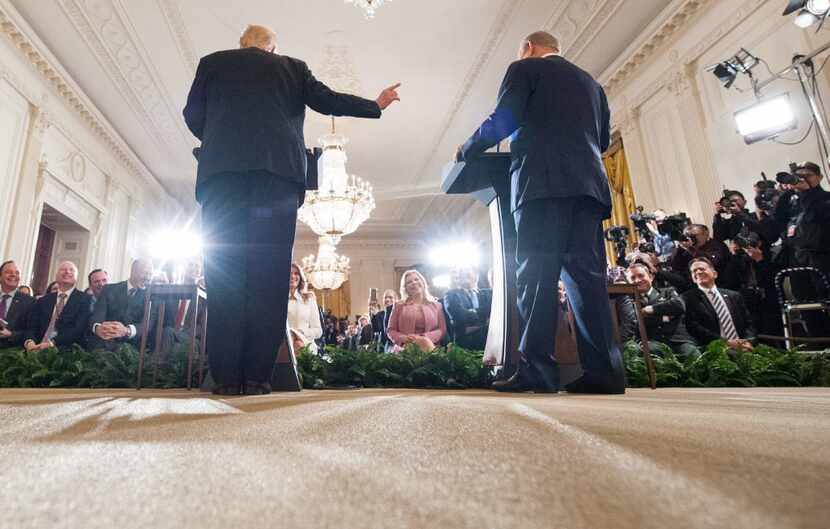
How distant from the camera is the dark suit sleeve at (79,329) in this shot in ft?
10.1

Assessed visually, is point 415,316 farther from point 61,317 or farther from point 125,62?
point 125,62

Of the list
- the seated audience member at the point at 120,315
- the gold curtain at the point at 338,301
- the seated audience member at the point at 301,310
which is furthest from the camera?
the gold curtain at the point at 338,301

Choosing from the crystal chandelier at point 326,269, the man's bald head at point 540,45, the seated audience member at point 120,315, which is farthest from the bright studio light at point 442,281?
the man's bald head at point 540,45

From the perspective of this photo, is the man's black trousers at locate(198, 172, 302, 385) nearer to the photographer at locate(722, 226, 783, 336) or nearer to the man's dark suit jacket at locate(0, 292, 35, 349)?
the man's dark suit jacket at locate(0, 292, 35, 349)

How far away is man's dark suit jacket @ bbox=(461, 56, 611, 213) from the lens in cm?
163

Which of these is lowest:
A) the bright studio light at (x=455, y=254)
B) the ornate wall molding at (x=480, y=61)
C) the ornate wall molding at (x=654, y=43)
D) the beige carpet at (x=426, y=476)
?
the beige carpet at (x=426, y=476)

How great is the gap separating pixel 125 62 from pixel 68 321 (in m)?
4.02

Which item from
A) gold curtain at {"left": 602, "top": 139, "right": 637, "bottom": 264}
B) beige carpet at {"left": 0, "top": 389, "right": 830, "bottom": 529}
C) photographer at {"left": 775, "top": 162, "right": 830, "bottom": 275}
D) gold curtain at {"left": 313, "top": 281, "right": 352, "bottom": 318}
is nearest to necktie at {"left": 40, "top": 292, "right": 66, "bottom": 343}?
beige carpet at {"left": 0, "top": 389, "right": 830, "bottom": 529}

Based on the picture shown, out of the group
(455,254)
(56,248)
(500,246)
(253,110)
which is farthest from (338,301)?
(253,110)

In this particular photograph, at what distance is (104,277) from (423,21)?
4.15 meters

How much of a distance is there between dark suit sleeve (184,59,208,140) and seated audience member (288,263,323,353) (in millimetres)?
1871

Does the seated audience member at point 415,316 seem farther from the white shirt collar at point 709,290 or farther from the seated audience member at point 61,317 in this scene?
the seated audience member at point 61,317

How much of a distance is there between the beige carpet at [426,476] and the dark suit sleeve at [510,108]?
4.18 feet

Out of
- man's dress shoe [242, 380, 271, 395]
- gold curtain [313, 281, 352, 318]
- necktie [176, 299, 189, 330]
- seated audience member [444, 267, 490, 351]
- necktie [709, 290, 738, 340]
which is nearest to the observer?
man's dress shoe [242, 380, 271, 395]
